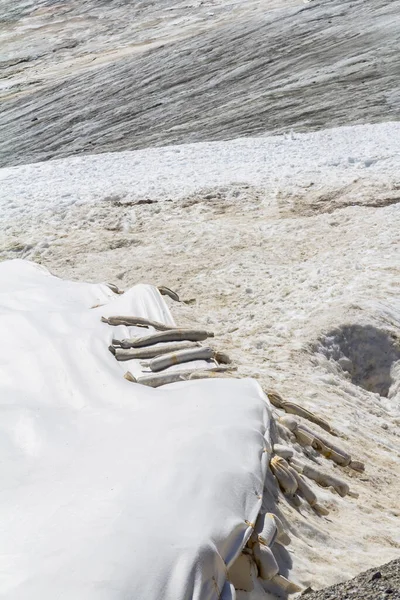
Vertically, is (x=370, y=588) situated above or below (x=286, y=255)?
above

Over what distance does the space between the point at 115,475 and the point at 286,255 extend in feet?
20.3

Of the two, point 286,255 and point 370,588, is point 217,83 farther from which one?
point 370,588

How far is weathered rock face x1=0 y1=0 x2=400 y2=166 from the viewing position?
1571 cm

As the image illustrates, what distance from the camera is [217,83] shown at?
17547 millimetres

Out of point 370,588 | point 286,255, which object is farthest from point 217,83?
point 370,588

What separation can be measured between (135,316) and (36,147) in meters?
11.1

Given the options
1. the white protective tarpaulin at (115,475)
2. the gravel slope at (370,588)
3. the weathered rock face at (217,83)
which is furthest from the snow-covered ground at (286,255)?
the weathered rock face at (217,83)

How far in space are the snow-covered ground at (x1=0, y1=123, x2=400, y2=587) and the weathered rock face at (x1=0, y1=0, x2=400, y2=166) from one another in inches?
64.7

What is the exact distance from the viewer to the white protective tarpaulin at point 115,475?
3.01 meters

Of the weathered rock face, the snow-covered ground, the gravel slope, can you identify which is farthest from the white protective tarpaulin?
the weathered rock face

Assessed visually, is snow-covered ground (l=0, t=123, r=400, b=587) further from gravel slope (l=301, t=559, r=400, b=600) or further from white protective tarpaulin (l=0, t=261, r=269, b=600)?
white protective tarpaulin (l=0, t=261, r=269, b=600)

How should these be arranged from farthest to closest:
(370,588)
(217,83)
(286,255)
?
(217,83)
(286,255)
(370,588)

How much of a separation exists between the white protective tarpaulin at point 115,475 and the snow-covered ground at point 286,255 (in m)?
0.55

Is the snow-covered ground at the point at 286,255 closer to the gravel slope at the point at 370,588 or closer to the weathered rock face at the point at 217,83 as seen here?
the gravel slope at the point at 370,588
